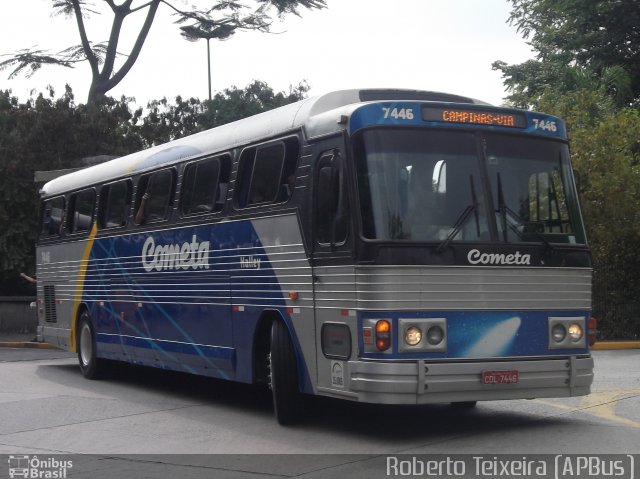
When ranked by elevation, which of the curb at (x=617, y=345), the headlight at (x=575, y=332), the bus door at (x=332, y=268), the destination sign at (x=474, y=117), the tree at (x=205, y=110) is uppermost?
the tree at (x=205, y=110)

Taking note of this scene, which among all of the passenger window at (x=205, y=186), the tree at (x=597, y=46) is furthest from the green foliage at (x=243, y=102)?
the passenger window at (x=205, y=186)

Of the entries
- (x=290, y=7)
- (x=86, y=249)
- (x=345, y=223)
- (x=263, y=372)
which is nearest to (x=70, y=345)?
(x=86, y=249)

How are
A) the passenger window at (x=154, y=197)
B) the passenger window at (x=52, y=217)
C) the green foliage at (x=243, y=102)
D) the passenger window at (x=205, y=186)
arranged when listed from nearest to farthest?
1. the passenger window at (x=205, y=186)
2. the passenger window at (x=154, y=197)
3. the passenger window at (x=52, y=217)
4. the green foliage at (x=243, y=102)

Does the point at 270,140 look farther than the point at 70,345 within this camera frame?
No

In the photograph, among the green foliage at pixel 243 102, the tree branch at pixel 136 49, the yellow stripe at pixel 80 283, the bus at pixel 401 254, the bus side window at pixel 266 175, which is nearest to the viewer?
the bus at pixel 401 254

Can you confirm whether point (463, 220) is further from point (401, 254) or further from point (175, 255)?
point (175, 255)

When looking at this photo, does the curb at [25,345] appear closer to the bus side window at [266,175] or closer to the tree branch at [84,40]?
the bus side window at [266,175]

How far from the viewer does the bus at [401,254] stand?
9898 millimetres

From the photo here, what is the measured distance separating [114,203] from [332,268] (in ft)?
23.1

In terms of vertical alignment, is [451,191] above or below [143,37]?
below

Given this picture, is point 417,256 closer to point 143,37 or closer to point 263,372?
point 263,372

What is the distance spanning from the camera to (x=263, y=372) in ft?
39.6

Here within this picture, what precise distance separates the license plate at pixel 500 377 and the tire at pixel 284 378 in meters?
2.12

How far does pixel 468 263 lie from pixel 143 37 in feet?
109
